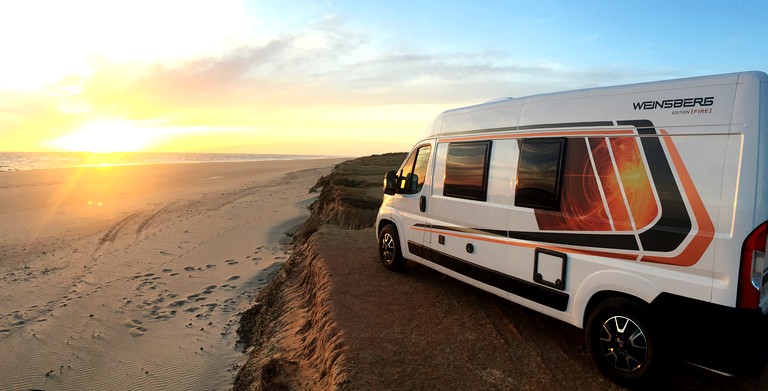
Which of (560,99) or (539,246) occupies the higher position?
(560,99)

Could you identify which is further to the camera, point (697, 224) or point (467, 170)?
point (467, 170)

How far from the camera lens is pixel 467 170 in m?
5.50

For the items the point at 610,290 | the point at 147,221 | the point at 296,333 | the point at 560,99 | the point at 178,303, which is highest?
the point at 560,99

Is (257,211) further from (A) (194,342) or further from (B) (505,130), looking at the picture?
(B) (505,130)

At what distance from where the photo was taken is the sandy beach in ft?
20.6

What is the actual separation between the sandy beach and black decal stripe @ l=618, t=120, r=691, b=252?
17.0ft

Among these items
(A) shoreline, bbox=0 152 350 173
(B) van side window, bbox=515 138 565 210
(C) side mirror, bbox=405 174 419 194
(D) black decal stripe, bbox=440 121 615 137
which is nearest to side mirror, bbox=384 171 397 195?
(C) side mirror, bbox=405 174 419 194

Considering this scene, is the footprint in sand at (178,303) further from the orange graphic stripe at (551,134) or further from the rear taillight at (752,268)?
the rear taillight at (752,268)

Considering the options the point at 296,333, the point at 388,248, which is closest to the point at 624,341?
the point at 296,333

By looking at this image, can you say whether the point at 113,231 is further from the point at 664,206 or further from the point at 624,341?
the point at 664,206

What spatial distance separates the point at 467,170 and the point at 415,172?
145 cm

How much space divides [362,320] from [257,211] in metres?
13.6

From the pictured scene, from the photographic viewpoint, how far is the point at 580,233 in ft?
13.3

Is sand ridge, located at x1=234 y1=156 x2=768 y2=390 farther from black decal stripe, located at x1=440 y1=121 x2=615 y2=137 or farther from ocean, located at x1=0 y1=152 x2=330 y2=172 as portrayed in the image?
ocean, located at x1=0 y1=152 x2=330 y2=172
